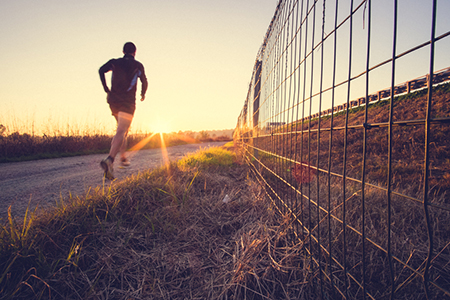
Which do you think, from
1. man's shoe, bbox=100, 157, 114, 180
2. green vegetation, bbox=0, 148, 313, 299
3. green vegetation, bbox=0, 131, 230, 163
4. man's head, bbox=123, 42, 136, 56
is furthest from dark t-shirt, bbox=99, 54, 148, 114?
green vegetation, bbox=0, 131, 230, 163

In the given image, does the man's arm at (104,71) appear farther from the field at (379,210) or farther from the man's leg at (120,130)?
the field at (379,210)

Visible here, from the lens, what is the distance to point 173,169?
2.65 meters

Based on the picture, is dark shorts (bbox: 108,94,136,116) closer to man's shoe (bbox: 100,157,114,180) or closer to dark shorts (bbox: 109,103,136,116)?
dark shorts (bbox: 109,103,136,116)

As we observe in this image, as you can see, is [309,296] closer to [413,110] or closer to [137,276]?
[137,276]

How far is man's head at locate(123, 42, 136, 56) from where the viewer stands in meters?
3.07

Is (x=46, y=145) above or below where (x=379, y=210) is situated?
above

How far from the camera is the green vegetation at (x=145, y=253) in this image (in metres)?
1.03

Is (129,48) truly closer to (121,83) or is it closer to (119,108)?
(121,83)

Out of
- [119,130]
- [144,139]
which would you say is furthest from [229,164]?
[144,139]

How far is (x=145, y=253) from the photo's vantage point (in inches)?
51.2

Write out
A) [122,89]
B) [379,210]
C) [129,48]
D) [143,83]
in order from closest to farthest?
[379,210] → [122,89] → [129,48] → [143,83]

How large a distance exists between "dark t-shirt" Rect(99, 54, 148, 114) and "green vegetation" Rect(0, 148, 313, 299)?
156 centimetres

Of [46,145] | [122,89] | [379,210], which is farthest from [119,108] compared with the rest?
[46,145]

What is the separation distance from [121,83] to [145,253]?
2.49 meters
